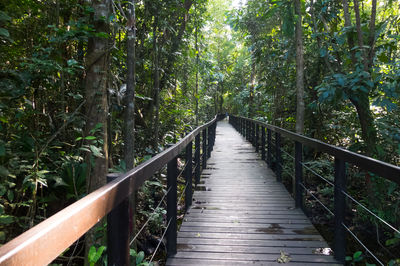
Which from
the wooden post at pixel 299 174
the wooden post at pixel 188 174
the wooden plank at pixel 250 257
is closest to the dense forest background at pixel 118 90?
the wooden post at pixel 188 174

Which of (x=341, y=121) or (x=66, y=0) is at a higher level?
(x=66, y=0)

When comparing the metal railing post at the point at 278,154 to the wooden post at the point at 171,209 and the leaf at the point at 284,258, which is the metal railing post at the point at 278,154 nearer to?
the leaf at the point at 284,258

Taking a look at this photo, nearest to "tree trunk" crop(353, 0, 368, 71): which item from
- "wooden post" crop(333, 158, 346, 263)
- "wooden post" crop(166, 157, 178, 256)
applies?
"wooden post" crop(333, 158, 346, 263)

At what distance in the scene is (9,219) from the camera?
7.86ft

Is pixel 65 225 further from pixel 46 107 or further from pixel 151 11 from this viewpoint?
pixel 151 11

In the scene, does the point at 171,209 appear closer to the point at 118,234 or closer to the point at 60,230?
the point at 118,234

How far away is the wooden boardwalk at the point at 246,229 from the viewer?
2.84 meters

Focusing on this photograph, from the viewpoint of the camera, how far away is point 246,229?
352 cm

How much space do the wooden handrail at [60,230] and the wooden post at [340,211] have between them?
203 centimetres

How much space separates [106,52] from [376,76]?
3619 mm

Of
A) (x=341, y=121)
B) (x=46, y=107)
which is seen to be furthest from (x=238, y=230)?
(x=341, y=121)

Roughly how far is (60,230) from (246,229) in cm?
290

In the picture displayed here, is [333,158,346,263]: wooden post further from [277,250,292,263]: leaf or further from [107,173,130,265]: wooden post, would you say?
[107,173,130,265]: wooden post

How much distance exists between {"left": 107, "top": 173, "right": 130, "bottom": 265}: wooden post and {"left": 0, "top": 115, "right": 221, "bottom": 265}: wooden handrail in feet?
0.24
